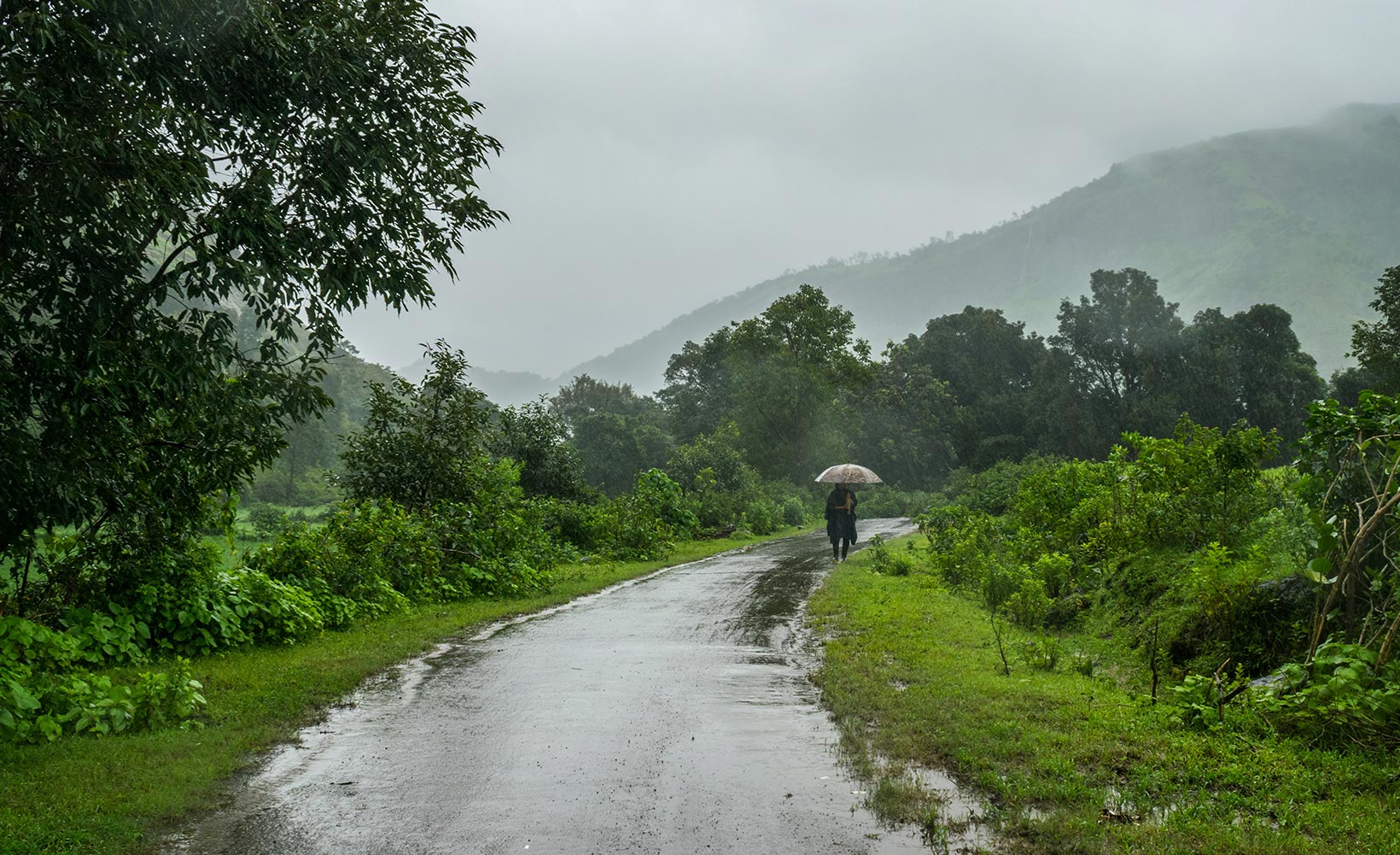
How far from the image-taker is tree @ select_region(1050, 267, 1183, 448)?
66.9m

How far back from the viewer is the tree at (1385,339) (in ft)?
127

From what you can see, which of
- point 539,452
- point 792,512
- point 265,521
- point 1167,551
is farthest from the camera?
point 792,512

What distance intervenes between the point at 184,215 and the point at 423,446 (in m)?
12.1

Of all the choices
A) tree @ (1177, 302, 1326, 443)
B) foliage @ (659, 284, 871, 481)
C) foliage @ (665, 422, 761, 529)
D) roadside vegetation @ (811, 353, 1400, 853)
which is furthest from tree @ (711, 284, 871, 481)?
roadside vegetation @ (811, 353, 1400, 853)

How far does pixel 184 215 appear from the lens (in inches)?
250

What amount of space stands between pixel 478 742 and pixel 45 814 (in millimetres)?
2656

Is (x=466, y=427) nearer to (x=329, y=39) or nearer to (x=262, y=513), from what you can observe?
(x=329, y=39)

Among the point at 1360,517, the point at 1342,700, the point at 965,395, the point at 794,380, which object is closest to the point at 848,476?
the point at 1360,517

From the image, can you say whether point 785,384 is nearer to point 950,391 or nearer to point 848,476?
point 950,391

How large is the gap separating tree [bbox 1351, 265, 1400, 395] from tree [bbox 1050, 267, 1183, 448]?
24486mm

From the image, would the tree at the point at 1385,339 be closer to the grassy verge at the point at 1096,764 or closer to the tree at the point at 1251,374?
the tree at the point at 1251,374

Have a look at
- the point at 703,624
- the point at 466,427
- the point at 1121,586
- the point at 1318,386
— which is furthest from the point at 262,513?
the point at 1318,386

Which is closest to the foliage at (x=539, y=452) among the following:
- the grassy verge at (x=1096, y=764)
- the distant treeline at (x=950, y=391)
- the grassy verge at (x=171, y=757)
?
the grassy verge at (x=171, y=757)

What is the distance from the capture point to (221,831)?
529 cm
